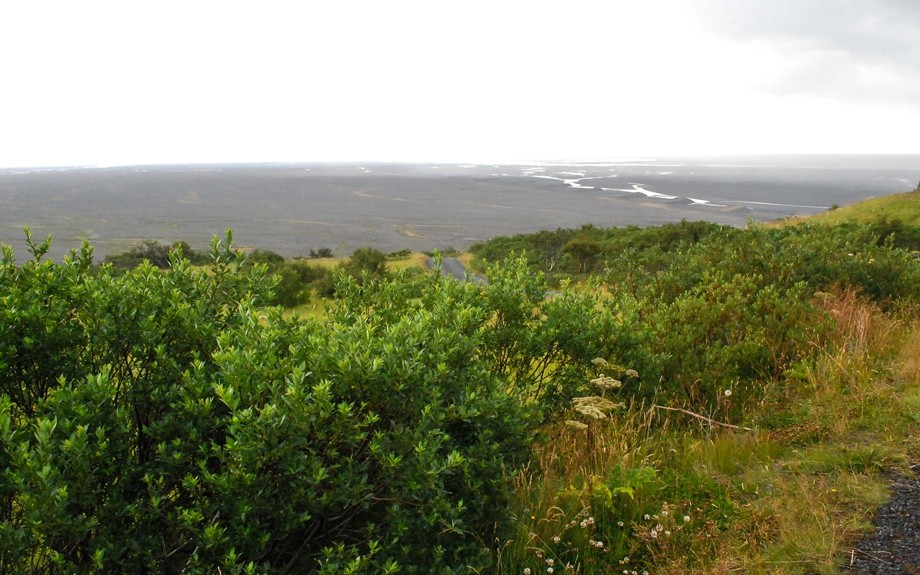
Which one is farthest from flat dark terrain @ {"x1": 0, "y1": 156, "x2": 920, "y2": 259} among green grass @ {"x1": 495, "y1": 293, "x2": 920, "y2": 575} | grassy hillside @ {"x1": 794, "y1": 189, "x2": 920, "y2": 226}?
green grass @ {"x1": 495, "y1": 293, "x2": 920, "y2": 575}

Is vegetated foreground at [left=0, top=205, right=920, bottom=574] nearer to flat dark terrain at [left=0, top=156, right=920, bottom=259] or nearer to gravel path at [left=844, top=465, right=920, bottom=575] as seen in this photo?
gravel path at [left=844, top=465, right=920, bottom=575]

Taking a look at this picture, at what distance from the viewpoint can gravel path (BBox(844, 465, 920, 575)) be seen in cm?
369

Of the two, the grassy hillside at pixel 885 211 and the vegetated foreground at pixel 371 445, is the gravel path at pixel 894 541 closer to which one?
the vegetated foreground at pixel 371 445

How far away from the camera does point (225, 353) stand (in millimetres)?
3150

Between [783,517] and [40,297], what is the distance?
4485mm

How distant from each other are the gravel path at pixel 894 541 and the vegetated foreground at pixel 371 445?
0.34 feet

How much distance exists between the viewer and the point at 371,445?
122 inches

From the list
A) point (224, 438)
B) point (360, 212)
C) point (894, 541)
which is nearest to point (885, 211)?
point (894, 541)

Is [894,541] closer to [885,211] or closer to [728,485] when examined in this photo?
[728,485]

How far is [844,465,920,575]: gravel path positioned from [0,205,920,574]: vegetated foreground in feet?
0.34

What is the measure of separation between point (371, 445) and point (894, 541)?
125 inches

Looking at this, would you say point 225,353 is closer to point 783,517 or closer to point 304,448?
point 304,448

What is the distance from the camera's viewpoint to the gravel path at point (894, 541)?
3689mm

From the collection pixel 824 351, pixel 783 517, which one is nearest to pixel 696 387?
pixel 824 351
